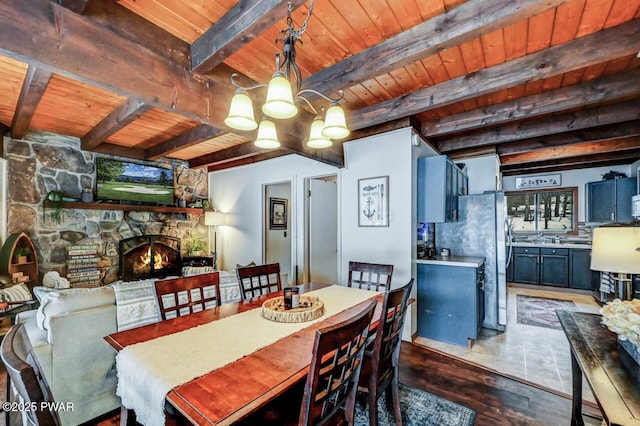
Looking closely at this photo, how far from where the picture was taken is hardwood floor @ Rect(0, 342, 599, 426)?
6.49 feet

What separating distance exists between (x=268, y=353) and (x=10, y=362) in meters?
0.84

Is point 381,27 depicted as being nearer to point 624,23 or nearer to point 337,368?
point 624,23

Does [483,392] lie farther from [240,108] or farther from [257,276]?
[240,108]

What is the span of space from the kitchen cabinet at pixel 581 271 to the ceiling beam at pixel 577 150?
1.85 metres

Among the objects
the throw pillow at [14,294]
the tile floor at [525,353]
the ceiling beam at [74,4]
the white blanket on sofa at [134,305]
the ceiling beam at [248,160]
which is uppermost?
the ceiling beam at [74,4]

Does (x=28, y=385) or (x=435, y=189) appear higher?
(x=435, y=189)

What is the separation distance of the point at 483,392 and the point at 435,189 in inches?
79.8

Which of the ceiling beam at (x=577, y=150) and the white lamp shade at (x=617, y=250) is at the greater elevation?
the ceiling beam at (x=577, y=150)

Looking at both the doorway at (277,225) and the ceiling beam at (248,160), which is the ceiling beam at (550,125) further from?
the doorway at (277,225)

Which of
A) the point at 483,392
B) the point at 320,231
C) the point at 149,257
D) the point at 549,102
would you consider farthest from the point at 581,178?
the point at 149,257

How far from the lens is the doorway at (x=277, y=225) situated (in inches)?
203

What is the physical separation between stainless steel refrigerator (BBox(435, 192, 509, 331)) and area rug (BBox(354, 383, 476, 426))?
6.54ft

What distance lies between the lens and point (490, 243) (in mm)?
3732

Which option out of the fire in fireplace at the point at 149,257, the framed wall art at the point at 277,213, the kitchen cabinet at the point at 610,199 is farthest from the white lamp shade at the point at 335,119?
the kitchen cabinet at the point at 610,199
